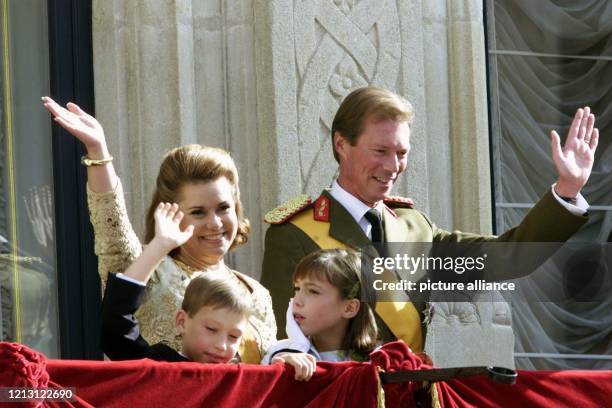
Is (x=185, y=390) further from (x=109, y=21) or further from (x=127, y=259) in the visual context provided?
(x=109, y=21)

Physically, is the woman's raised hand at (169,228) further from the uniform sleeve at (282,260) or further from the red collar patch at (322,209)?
the red collar patch at (322,209)

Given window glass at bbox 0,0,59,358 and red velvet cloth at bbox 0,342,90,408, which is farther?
window glass at bbox 0,0,59,358

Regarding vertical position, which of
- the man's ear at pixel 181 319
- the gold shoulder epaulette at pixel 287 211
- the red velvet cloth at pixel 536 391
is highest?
the gold shoulder epaulette at pixel 287 211

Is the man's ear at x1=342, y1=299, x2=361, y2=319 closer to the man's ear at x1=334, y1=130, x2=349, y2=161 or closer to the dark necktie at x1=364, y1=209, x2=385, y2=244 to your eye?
the dark necktie at x1=364, y1=209, x2=385, y2=244

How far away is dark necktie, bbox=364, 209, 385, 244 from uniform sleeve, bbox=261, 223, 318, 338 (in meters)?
0.23

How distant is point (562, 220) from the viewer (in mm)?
6324

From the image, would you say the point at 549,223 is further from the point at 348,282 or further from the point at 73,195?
the point at 73,195

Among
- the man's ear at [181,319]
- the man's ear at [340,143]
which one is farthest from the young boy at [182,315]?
the man's ear at [340,143]

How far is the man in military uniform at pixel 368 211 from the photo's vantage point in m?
6.42

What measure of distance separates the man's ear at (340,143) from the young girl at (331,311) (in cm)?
71

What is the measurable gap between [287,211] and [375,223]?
33 centimetres

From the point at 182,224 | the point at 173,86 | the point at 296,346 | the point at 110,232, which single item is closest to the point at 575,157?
the point at 296,346

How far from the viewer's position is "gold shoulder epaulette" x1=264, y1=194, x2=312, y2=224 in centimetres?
676

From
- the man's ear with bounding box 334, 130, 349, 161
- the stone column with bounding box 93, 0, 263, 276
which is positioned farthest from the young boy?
the stone column with bounding box 93, 0, 263, 276
